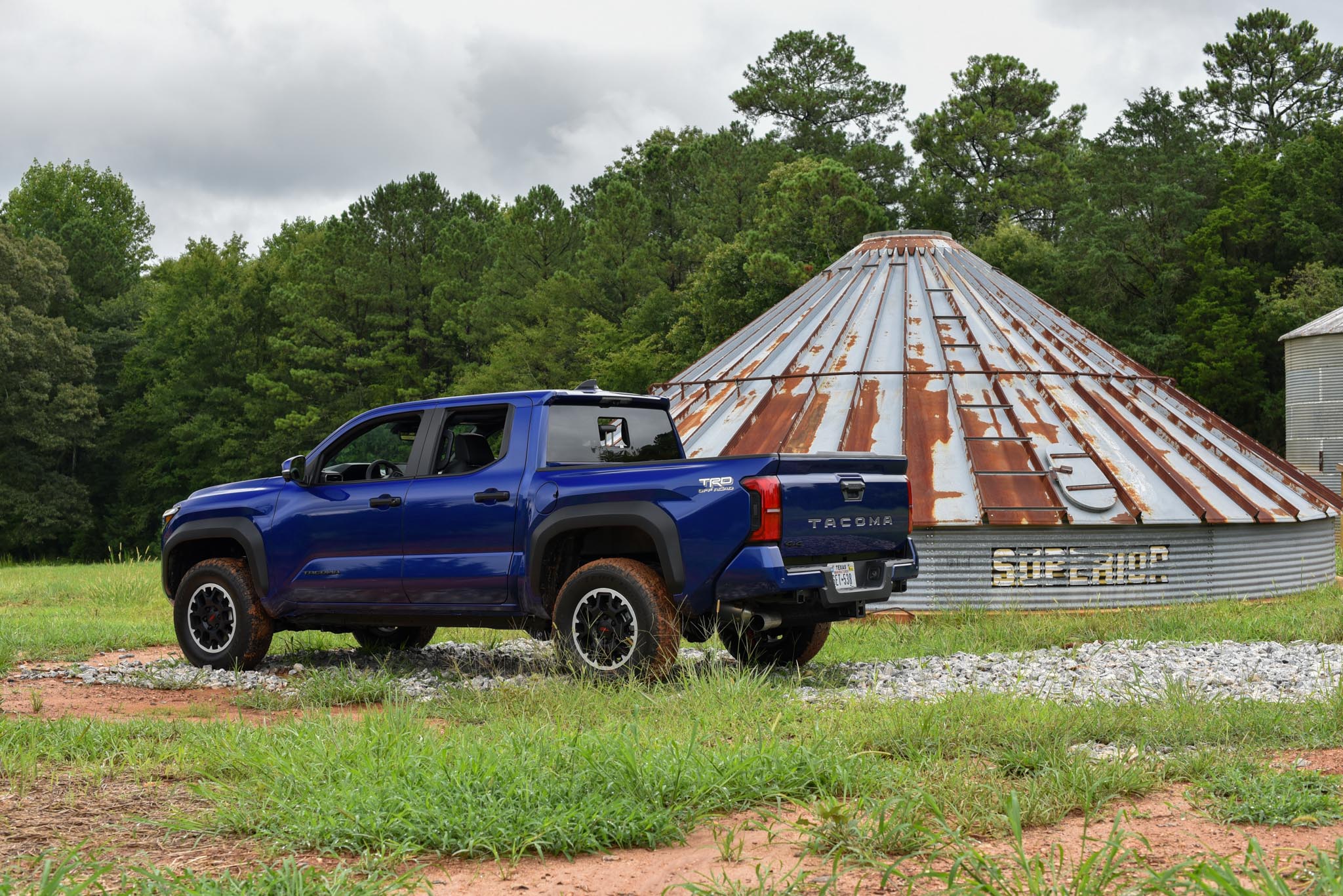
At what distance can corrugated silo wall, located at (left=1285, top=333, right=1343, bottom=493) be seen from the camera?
3722 cm

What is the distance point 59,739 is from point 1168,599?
1206 centimetres

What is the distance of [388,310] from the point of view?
51500mm

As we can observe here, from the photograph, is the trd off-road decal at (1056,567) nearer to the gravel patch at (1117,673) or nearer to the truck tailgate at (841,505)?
the gravel patch at (1117,673)

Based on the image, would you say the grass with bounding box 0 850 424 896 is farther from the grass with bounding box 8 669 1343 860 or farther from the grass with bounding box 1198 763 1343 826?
the grass with bounding box 1198 763 1343 826

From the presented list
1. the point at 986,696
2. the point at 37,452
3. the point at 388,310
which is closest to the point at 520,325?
the point at 388,310

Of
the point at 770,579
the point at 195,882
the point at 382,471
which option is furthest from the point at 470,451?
the point at 195,882

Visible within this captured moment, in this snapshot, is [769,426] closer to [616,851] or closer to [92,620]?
[92,620]

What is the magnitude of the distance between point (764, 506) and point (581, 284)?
3848 centimetres

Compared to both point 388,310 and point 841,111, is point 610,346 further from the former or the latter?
point 841,111

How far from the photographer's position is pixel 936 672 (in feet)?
27.9

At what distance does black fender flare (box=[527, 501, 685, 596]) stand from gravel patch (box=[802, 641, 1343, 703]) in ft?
3.83

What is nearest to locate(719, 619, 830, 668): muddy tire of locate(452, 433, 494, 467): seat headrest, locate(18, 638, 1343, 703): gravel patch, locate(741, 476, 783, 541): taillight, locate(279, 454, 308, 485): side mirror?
locate(18, 638, 1343, 703): gravel patch

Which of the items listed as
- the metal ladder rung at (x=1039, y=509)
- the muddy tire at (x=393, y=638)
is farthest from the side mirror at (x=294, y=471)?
the metal ladder rung at (x=1039, y=509)

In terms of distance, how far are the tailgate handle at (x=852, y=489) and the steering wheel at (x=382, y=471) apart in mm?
3396
